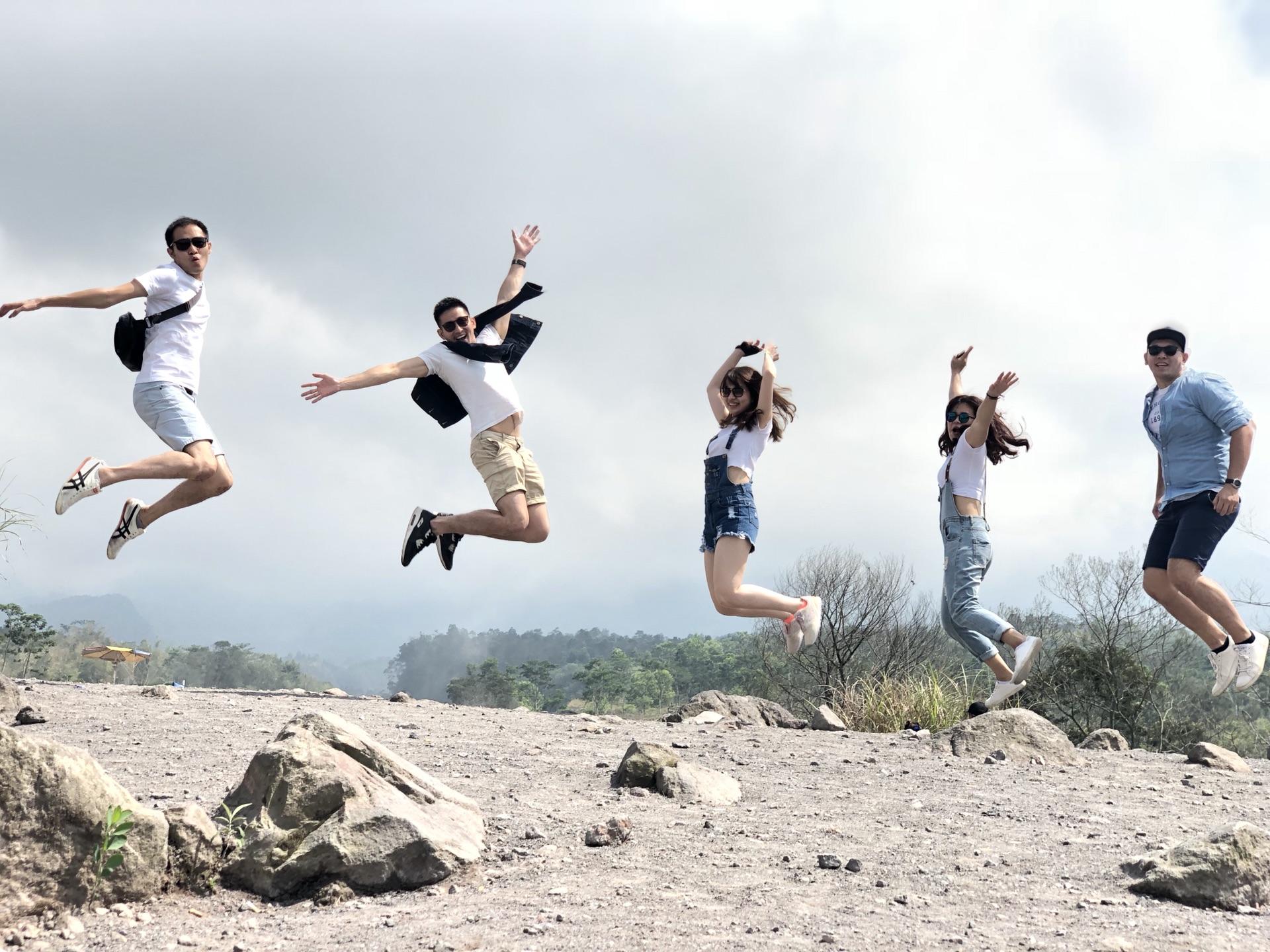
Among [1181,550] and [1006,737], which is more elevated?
[1181,550]

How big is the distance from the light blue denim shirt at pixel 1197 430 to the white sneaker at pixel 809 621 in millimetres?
2398

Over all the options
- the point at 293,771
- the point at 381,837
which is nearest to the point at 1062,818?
the point at 381,837

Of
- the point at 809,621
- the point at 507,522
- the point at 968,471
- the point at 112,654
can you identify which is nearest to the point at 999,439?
the point at 968,471

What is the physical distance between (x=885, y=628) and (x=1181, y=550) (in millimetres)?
15721

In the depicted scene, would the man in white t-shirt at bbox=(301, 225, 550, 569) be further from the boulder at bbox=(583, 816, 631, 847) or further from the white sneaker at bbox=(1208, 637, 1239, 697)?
the white sneaker at bbox=(1208, 637, 1239, 697)

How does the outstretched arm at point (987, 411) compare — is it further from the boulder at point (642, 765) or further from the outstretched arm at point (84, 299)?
the outstretched arm at point (84, 299)

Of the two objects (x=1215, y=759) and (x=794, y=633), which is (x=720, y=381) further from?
(x=1215, y=759)

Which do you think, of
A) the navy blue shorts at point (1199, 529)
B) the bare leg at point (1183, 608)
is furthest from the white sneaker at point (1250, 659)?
the navy blue shorts at point (1199, 529)

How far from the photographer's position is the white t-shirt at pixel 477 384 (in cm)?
646

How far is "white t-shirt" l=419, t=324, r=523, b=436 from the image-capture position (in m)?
6.46

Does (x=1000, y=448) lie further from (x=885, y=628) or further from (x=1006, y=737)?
(x=885, y=628)

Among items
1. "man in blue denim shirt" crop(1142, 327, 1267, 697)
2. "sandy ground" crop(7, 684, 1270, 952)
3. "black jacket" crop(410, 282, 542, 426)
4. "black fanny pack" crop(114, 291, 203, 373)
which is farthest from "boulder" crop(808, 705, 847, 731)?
"black fanny pack" crop(114, 291, 203, 373)

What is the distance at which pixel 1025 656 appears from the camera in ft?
20.8

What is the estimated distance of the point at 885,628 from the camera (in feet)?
69.7
